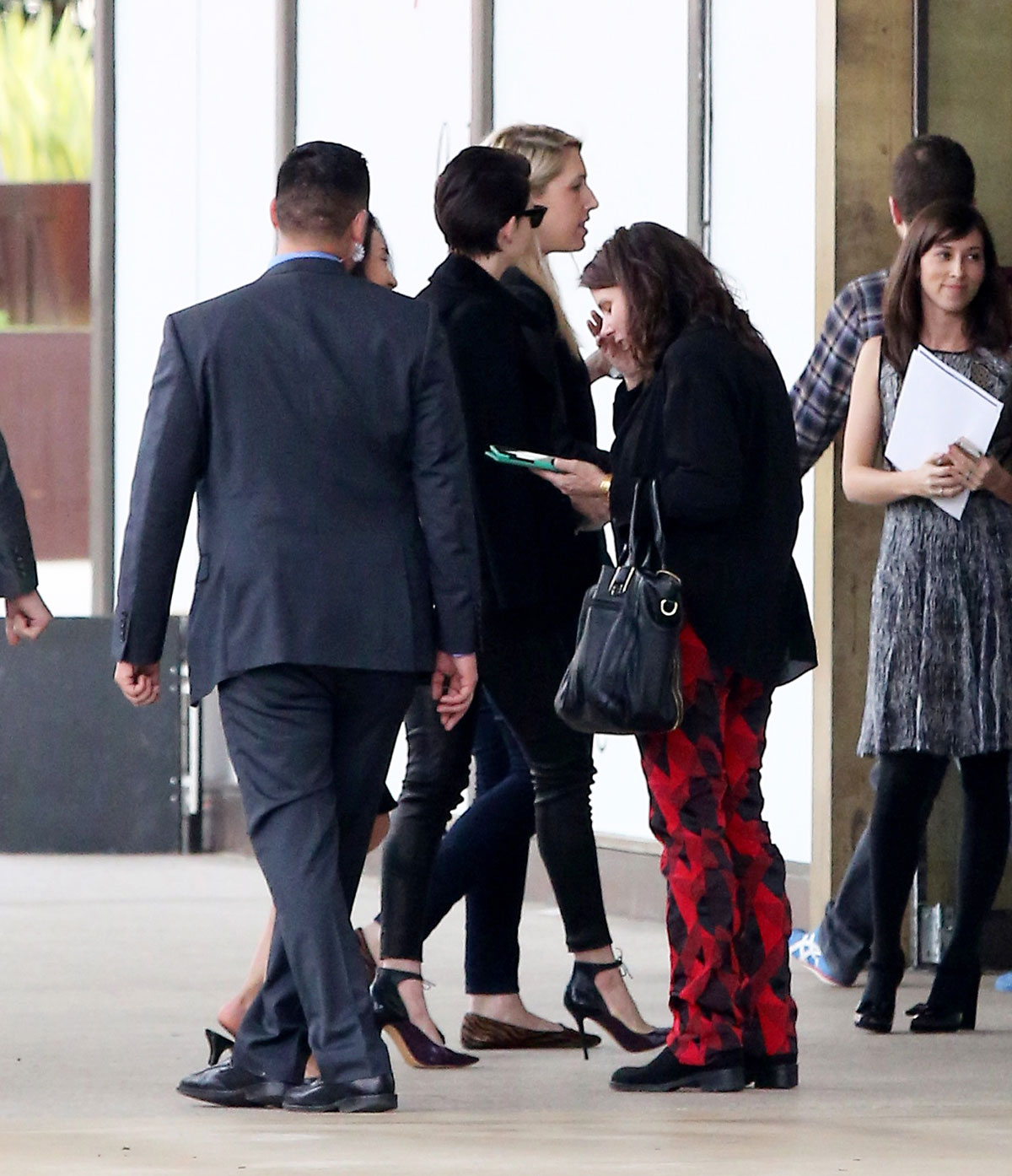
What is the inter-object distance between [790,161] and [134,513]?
329cm

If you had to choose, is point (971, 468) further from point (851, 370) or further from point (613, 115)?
point (613, 115)

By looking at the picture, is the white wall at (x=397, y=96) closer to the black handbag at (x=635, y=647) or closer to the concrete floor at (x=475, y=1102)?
the concrete floor at (x=475, y=1102)

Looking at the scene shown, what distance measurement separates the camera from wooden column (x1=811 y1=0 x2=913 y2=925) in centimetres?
→ 648

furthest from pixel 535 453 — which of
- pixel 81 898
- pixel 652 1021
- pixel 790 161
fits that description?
pixel 81 898

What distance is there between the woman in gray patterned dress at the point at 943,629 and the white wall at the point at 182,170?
4.94m

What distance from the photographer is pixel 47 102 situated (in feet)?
34.6

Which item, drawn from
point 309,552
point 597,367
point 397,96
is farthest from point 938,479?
point 397,96

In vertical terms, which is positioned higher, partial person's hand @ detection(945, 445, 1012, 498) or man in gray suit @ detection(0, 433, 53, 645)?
partial person's hand @ detection(945, 445, 1012, 498)

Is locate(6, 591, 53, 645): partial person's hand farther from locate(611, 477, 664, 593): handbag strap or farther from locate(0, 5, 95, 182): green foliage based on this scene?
locate(0, 5, 95, 182): green foliage

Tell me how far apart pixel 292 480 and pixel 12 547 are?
48.8 inches

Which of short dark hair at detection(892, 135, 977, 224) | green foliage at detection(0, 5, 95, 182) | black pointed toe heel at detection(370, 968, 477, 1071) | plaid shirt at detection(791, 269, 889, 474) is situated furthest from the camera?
green foliage at detection(0, 5, 95, 182)

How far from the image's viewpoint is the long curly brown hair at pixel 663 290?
471cm

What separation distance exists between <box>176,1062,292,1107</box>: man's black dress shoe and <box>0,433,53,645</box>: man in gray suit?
118 centimetres

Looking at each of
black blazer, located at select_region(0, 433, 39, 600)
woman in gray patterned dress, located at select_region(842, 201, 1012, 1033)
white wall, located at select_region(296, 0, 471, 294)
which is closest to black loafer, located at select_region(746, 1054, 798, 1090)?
woman in gray patterned dress, located at select_region(842, 201, 1012, 1033)
